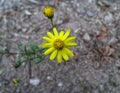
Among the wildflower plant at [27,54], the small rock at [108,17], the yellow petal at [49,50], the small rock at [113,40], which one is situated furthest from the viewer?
the small rock at [108,17]

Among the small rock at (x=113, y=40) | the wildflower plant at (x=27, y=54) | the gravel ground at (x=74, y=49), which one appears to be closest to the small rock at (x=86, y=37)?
the gravel ground at (x=74, y=49)

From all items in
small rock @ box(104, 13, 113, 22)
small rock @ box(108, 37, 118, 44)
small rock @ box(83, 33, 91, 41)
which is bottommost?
small rock @ box(108, 37, 118, 44)

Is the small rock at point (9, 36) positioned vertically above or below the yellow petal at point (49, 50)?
below

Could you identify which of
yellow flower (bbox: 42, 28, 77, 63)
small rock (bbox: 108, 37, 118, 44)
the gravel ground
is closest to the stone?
the gravel ground

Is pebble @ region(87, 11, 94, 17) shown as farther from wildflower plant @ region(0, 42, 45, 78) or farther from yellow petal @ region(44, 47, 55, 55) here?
yellow petal @ region(44, 47, 55, 55)

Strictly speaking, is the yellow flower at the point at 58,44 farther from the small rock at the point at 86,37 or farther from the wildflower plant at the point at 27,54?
the small rock at the point at 86,37

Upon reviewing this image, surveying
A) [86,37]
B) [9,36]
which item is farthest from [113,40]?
[9,36]

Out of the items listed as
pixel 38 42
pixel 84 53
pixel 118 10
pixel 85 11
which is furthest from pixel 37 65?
pixel 118 10

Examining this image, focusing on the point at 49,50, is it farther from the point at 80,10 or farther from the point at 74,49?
the point at 80,10
